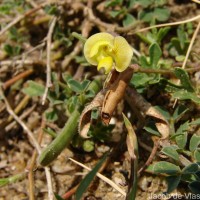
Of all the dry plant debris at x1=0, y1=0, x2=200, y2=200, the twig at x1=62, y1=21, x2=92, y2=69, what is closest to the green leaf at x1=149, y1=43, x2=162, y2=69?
the dry plant debris at x1=0, y1=0, x2=200, y2=200

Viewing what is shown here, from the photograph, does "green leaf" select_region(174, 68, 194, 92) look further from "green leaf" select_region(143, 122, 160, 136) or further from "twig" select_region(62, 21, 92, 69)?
"twig" select_region(62, 21, 92, 69)

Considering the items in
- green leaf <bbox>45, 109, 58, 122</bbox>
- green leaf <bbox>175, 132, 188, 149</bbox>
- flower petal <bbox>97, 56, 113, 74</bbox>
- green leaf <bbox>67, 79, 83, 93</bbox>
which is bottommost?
green leaf <bbox>175, 132, 188, 149</bbox>

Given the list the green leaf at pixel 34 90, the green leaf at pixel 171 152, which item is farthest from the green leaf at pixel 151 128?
the green leaf at pixel 34 90

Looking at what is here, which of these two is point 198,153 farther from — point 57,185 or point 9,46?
point 9,46

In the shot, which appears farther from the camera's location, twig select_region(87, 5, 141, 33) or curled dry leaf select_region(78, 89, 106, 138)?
twig select_region(87, 5, 141, 33)

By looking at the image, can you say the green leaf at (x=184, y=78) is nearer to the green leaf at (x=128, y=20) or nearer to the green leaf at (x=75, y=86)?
the green leaf at (x=75, y=86)

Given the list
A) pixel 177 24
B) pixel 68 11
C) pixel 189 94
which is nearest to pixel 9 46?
pixel 68 11
